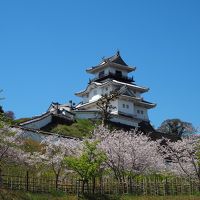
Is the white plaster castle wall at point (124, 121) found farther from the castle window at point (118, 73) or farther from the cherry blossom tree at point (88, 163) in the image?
the cherry blossom tree at point (88, 163)

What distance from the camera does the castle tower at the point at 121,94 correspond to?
7050cm

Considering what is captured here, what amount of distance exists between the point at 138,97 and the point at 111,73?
6454mm

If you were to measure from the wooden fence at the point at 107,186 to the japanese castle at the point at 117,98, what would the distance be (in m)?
32.8

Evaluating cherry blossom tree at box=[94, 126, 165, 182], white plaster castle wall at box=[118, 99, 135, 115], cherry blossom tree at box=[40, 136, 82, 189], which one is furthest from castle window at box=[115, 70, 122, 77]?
cherry blossom tree at box=[40, 136, 82, 189]

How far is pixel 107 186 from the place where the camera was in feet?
91.0

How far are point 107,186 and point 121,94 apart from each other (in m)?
42.8

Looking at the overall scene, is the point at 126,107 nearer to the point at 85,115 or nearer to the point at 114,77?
the point at 114,77

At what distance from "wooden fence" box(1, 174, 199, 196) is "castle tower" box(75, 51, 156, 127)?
36107 mm

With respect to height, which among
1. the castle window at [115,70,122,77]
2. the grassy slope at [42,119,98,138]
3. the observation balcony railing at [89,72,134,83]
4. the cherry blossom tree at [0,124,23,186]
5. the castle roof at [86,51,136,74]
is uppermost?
the castle roof at [86,51,136,74]

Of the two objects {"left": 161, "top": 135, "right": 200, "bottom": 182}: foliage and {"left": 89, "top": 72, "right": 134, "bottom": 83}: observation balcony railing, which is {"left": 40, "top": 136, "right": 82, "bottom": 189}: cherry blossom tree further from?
{"left": 89, "top": 72, "right": 134, "bottom": 83}: observation balcony railing

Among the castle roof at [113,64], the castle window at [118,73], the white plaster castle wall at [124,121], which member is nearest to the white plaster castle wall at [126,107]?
the white plaster castle wall at [124,121]

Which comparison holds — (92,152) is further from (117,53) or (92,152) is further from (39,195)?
(117,53)

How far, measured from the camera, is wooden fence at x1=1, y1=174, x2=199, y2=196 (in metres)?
24.2

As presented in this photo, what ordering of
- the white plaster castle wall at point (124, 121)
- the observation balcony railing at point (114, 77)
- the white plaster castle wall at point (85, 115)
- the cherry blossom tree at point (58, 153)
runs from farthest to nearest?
the observation balcony railing at point (114, 77) → the white plaster castle wall at point (124, 121) → the white plaster castle wall at point (85, 115) → the cherry blossom tree at point (58, 153)
